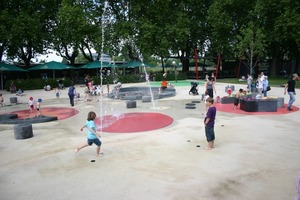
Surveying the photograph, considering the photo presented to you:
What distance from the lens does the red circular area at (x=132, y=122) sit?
11.6 m

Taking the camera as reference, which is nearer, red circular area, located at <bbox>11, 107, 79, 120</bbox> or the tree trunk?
red circular area, located at <bbox>11, 107, 79, 120</bbox>

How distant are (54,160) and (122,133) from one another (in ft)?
11.3

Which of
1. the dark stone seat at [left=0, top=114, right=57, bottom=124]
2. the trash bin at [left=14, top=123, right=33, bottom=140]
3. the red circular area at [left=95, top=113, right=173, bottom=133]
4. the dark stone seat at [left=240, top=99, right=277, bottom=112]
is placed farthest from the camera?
the dark stone seat at [left=240, top=99, right=277, bottom=112]

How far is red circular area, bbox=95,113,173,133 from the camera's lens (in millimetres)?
11625

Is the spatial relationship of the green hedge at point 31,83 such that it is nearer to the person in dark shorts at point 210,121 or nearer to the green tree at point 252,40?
the green tree at point 252,40

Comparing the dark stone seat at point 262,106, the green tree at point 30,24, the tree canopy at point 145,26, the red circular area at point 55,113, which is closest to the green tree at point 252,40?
the tree canopy at point 145,26

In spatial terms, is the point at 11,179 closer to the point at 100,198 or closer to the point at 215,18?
the point at 100,198

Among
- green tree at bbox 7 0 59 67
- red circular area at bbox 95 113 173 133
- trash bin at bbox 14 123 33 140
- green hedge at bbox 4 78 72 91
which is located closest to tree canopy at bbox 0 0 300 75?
green tree at bbox 7 0 59 67

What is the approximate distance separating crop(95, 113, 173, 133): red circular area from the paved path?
0.75 m

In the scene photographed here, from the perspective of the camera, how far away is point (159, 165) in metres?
7.32

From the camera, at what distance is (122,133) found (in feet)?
35.9

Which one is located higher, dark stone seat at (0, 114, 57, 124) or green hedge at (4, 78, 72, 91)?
green hedge at (4, 78, 72, 91)

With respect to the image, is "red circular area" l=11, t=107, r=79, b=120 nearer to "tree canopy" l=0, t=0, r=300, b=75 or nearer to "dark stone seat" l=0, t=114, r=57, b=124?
"dark stone seat" l=0, t=114, r=57, b=124

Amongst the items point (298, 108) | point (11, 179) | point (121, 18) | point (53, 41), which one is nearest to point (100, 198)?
point (11, 179)
